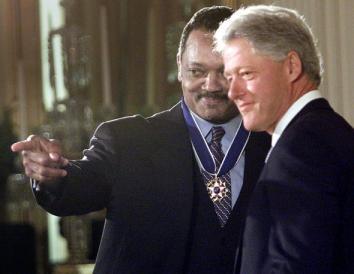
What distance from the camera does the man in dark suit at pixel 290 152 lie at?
4.76ft

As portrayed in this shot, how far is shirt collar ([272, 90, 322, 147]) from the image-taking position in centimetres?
160

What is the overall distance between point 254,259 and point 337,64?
2.16 m

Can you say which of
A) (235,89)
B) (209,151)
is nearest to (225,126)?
(209,151)

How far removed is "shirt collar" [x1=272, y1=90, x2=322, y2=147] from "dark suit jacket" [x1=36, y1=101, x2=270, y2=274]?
0.51 m

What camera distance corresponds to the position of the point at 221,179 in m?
2.13

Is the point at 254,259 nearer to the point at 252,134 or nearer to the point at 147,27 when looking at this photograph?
the point at 252,134

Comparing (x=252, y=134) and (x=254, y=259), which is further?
(x=252, y=134)

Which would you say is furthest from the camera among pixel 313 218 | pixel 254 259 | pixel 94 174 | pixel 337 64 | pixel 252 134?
pixel 337 64

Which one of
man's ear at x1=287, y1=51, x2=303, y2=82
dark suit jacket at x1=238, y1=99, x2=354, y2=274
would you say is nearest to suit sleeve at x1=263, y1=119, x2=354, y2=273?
dark suit jacket at x1=238, y1=99, x2=354, y2=274

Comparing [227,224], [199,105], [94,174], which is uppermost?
[199,105]

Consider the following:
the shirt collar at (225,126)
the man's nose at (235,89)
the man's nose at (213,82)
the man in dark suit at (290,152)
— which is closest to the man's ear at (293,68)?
the man in dark suit at (290,152)

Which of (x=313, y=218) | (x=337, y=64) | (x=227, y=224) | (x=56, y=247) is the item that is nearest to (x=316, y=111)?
(x=313, y=218)

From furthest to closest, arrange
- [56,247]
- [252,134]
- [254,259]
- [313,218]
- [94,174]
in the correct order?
[56,247]
[252,134]
[94,174]
[254,259]
[313,218]

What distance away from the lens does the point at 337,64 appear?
11.7 feet
